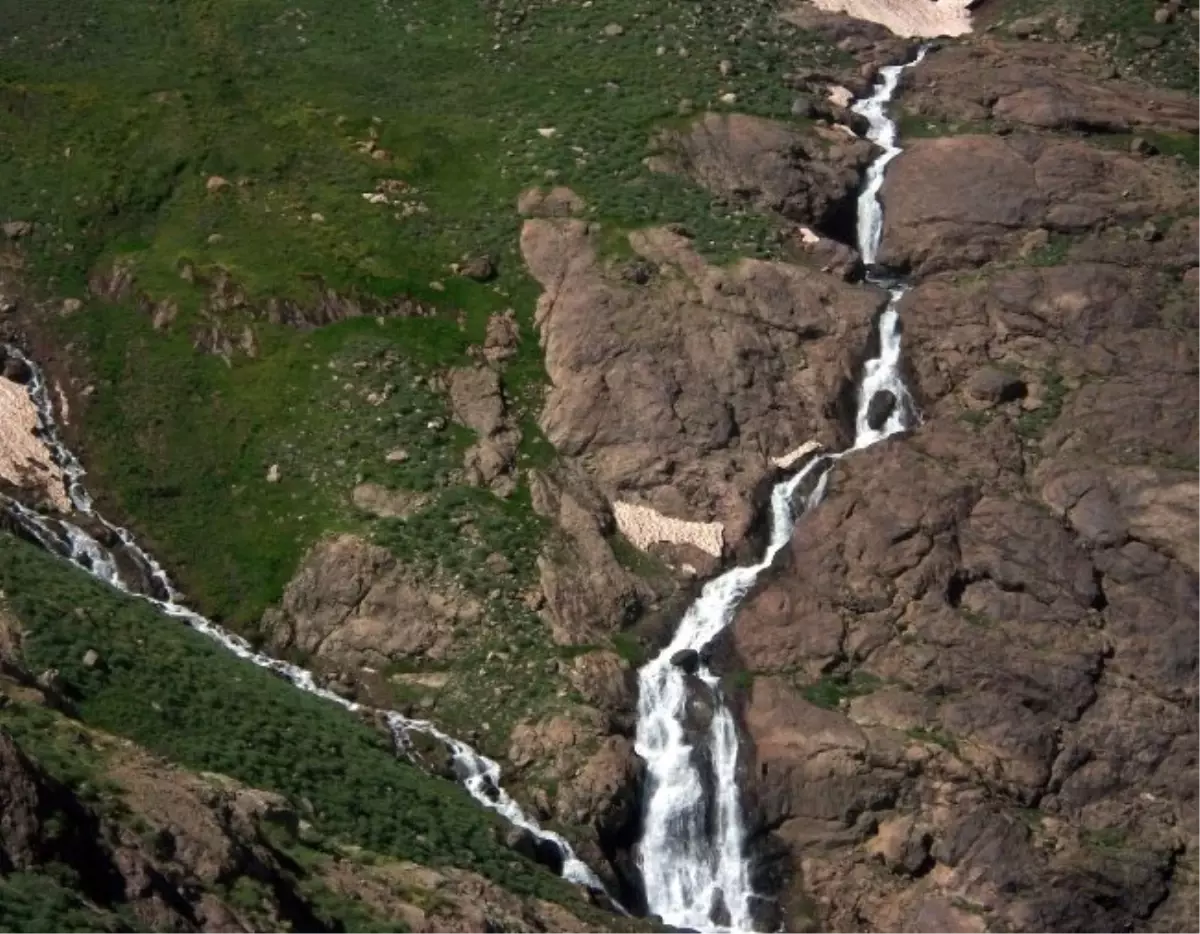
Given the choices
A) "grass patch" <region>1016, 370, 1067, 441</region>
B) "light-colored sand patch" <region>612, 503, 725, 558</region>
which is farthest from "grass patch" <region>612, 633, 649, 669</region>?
"grass patch" <region>1016, 370, 1067, 441</region>

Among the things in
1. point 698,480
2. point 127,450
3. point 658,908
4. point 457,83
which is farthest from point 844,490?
point 457,83

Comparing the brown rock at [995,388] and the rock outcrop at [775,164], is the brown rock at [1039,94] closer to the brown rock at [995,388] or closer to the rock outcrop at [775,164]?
the rock outcrop at [775,164]

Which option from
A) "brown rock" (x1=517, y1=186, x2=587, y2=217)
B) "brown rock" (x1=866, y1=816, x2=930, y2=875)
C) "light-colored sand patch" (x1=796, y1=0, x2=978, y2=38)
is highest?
"brown rock" (x1=517, y1=186, x2=587, y2=217)

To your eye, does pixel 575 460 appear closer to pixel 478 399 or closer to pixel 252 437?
pixel 478 399

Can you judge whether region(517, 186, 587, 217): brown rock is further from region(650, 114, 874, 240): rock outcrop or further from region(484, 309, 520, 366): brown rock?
region(484, 309, 520, 366): brown rock

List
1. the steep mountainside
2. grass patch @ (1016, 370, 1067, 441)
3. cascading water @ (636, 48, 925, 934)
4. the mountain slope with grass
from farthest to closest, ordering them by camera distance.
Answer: grass patch @ (1016, 370, 1067, 441), cascading water @ (636, 48, 925, 934), the steep mountainside, the mountain slope with grass

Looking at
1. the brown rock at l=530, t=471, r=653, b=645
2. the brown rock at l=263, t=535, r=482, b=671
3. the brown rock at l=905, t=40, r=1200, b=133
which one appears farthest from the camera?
the brown rock at l=905, t=40, r=1200, b=133
